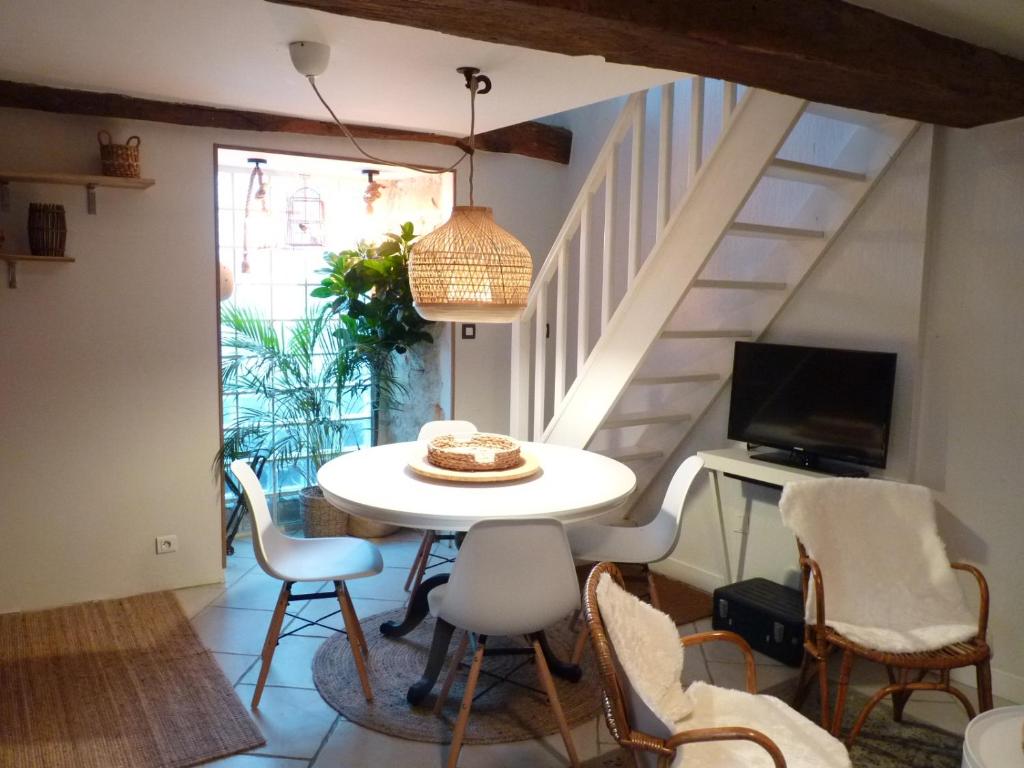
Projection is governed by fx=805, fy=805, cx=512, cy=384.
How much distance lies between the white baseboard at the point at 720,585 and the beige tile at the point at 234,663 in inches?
82.0

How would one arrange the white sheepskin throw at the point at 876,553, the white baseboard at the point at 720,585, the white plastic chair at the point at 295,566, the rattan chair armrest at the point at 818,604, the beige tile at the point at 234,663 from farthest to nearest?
1. the beige tile at the point at 234,663
2. the white baseboard at the point at 720,585
3. the white plastic chair at the point at 295,566
4. the white sheepskin throw at the point at 876,553
5. the rattan chair armrest at the point at 818,604

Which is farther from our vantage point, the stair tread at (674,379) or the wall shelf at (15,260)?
the stair tread at (674,379)

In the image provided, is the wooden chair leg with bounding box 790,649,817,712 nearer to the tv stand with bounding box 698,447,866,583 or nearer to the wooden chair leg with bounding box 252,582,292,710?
the tv stand with bounding box 698,447,866,583

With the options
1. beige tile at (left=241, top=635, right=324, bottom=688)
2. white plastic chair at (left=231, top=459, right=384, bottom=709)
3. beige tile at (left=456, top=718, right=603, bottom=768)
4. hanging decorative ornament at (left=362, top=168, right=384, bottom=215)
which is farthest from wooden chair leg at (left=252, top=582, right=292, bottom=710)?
hanging decorative ornament at (left=362, top=168, right=384, bottom=215)

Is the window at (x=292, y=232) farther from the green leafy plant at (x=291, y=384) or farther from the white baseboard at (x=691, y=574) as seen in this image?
the white baseboard at (x=691, y=574)

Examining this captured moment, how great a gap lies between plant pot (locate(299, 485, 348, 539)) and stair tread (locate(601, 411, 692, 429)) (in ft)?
6.08

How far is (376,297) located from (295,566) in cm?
209

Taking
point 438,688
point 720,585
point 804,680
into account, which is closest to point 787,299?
point 720,585

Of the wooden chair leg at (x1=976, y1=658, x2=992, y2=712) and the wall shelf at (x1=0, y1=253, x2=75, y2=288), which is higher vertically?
the wall shelf at (x1=0, y1=253, x2=75, y2=288)

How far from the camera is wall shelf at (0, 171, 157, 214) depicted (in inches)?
130

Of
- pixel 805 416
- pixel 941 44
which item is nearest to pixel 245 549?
pixel 805 416

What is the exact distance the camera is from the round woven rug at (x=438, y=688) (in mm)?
2705

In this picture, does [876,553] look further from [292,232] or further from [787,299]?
[292,232]

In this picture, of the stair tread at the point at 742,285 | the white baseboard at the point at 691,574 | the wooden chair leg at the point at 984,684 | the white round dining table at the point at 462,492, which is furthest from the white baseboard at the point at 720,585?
the stair tread at the point at 742,285
